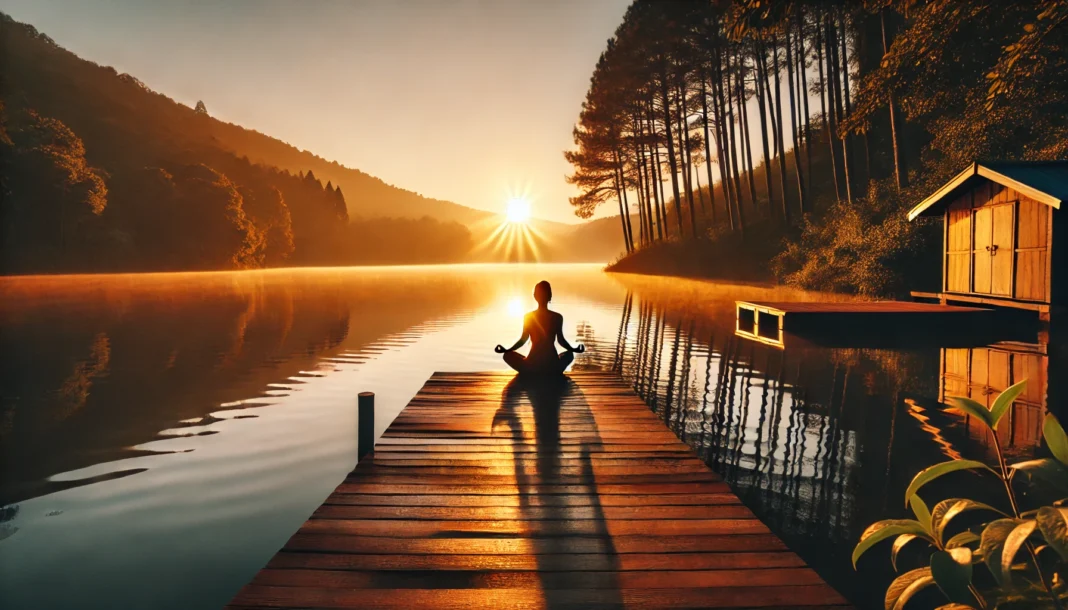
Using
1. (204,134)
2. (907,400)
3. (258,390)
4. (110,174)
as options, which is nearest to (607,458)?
(907,400)

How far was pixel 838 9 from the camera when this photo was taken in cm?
3152

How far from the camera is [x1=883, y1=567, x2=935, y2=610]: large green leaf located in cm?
190

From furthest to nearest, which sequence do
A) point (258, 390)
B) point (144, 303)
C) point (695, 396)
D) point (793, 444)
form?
point (144, 303) → point (258, 390) → point (695, 396) → point (793, 444)

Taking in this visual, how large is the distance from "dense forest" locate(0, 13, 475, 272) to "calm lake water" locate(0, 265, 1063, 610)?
48.7 metres

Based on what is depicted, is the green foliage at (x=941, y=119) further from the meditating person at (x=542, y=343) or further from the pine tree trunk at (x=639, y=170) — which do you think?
the pine tree trunk at (x=639, y=170)

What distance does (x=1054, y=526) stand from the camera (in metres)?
1.78

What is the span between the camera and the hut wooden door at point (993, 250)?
1571 cm

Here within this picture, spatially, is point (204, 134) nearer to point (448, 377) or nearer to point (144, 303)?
point (144, 303)

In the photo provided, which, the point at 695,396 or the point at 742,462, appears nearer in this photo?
the point at 742,462

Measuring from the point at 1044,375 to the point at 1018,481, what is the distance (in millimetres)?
6104

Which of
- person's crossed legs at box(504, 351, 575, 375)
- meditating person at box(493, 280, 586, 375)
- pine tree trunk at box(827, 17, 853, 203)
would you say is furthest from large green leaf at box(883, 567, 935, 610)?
pine tree trunk at box(827, 17, 853, 203)

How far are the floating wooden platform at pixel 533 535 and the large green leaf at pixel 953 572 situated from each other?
1.52 m

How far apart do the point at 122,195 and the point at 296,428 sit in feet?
268

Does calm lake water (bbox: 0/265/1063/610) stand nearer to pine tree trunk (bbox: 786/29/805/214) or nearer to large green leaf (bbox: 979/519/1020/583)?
large green leaf (bbox: 979/519/1020/583)
